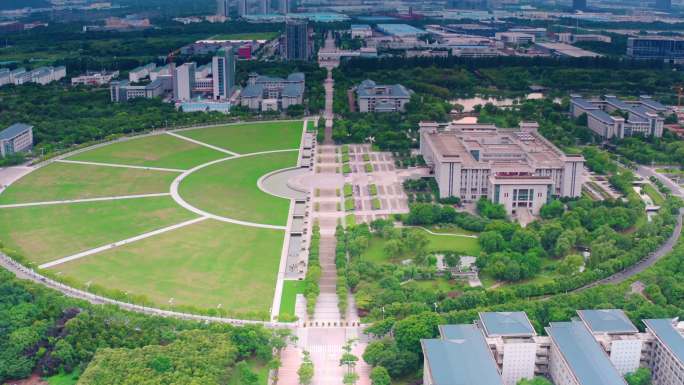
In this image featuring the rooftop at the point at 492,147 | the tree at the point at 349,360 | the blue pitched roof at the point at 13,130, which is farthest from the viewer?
the blue pitched roof at the point at 13,130

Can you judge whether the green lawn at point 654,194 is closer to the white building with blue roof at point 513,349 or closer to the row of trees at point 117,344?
the white building with blue roof at point 513,349

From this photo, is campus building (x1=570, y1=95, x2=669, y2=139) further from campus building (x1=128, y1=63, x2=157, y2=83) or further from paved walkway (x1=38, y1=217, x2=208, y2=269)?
campus building (x1=128, y1=63, x2=157, y2=83)

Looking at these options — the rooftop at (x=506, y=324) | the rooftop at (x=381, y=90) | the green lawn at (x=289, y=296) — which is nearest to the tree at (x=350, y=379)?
the rooftop at (x=506, y=324)

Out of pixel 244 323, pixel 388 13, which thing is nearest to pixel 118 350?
pixel 244 323

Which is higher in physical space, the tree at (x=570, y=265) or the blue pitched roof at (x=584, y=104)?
the blue pitched roof at (x=584, y=104)


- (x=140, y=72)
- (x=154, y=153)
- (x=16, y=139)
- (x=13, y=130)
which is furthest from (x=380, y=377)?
(x=140, y=72)

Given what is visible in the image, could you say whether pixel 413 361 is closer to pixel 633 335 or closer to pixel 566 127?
pixel 633 335

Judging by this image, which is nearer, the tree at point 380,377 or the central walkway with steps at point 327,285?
the tree at point 380,377
